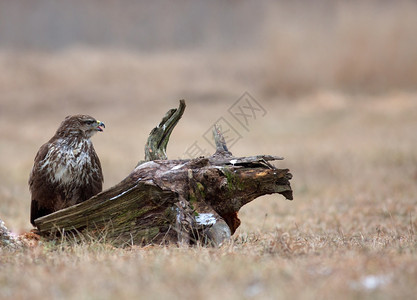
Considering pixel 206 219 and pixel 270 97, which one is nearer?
pixel 206 219

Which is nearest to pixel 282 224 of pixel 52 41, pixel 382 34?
pixel 382 34

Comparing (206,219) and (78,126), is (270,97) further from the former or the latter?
(206,219)

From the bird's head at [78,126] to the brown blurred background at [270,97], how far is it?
2112 millimetres

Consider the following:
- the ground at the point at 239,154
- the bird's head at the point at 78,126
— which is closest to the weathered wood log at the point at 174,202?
the ground at the point at 239,154

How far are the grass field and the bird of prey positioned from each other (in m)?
0.62

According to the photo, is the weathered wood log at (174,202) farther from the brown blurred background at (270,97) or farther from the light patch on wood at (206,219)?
the brown blurred background at (270,97)

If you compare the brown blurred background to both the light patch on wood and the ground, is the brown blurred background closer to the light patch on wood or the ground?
the ground

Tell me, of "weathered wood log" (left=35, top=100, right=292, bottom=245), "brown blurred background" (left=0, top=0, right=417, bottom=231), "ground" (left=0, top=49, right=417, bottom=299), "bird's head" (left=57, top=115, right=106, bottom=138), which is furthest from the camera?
"brown blurred background" (left=0, top=0, right=417, bottom=231)

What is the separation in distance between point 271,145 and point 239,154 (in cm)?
127

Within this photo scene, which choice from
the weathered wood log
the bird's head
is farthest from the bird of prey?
the weathered wood log

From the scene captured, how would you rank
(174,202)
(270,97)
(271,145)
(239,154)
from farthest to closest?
(270,97) < (271,145) < (239,154) < (174,202)

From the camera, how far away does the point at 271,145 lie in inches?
467

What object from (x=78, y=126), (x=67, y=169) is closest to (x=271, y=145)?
(x=78, y=126)

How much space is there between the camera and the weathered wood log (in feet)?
12.5
